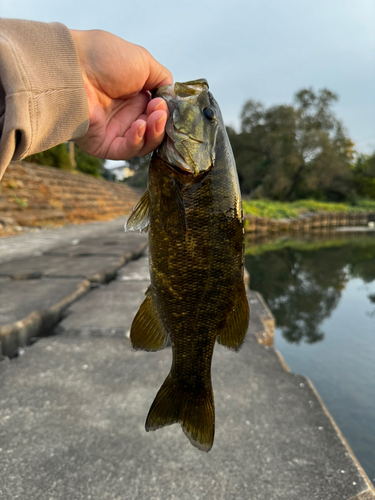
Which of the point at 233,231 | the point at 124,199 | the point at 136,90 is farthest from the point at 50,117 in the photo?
the point at 124,199

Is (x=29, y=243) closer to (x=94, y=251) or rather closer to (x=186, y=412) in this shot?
(x=94, y=251)

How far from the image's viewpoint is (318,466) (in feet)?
5.08

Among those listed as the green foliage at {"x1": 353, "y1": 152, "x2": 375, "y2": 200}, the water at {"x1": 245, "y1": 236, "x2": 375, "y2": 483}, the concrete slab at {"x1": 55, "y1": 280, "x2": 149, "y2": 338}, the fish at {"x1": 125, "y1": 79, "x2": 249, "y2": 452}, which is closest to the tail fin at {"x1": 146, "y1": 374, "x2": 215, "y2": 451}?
the fish at {"x1": 125, "y1": 79, "x2": 249, "y2": 452}

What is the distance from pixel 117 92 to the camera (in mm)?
1820

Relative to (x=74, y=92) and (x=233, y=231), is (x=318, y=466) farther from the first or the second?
(x=74, y=92)

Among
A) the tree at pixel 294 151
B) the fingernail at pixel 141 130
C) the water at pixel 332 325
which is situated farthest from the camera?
the tree at pixel 294 151

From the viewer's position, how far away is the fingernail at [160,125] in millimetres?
1341

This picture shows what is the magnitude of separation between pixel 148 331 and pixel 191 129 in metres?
0.81

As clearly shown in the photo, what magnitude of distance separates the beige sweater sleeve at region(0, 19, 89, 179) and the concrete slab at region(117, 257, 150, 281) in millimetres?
3156

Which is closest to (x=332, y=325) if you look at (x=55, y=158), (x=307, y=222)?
(x=55, y=158)

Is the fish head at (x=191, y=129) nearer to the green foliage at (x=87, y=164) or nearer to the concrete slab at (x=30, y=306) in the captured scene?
the concrete slab at (x=30, y=306)

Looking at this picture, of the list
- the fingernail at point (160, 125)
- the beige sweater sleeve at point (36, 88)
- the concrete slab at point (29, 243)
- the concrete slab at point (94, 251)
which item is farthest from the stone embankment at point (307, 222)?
the fingernail at point (160, 125)

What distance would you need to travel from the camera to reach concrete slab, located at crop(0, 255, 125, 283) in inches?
175

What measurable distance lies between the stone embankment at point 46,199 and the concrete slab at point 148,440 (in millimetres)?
8719
